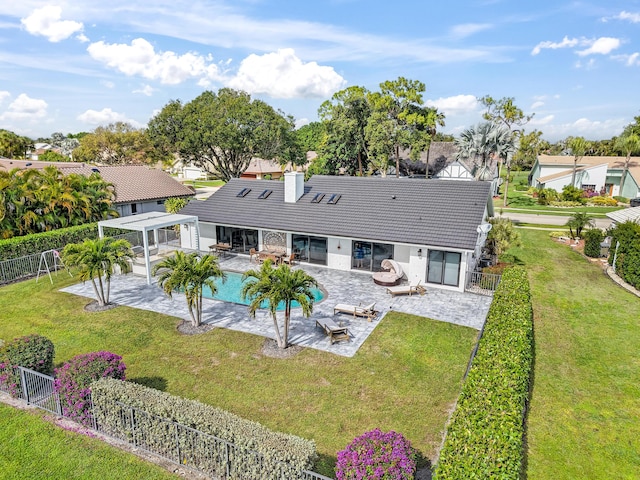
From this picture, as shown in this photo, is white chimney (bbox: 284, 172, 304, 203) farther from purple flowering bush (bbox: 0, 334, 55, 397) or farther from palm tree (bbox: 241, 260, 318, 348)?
purple flowering bush (bbox: 0, 334, 55, 397)

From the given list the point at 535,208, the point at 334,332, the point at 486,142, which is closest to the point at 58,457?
the point at 334,332

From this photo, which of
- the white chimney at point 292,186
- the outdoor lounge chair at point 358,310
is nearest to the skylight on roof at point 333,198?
the white chimney at point 292,186

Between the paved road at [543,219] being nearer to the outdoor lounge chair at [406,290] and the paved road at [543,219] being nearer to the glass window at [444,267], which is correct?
the glass window at [444,267]

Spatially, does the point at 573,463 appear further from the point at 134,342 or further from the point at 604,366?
the point at 134,342

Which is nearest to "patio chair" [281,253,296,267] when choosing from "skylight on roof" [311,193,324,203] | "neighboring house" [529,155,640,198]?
"skylight on roof" [311,193,324,203]

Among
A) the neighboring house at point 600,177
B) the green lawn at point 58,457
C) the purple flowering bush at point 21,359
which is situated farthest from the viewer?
the neighboring house at point 600,177

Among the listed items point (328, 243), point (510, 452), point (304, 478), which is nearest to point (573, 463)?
point (510, 452)

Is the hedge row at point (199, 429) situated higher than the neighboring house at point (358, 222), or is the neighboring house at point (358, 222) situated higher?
the neighboring house at point (358, 222)
